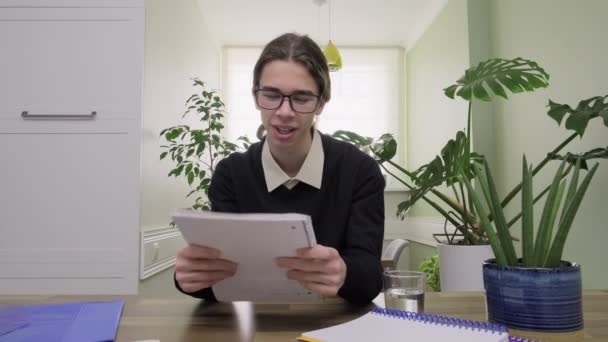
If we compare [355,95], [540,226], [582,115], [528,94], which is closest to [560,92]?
[528,94]

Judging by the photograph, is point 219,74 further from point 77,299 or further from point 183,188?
point 77,299

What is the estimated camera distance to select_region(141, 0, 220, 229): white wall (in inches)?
102

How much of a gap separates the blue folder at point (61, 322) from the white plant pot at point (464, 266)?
158cm

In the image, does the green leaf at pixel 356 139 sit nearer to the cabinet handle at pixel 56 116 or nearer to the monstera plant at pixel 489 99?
the monstera plant at pixel 489 99

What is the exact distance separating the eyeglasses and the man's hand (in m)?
0.48

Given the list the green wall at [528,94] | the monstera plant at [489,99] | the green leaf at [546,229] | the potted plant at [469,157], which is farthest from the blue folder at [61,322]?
the green wall at [528,94]

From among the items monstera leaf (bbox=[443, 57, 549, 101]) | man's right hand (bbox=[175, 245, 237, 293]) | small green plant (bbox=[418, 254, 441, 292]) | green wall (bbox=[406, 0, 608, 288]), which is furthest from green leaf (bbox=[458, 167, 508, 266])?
small green plant (bbox=[418, 254, 441, 292])

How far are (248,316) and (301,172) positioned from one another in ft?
1.67

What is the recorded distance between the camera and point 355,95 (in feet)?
16.7

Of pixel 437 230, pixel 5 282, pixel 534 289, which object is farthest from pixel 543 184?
pixel 5 282

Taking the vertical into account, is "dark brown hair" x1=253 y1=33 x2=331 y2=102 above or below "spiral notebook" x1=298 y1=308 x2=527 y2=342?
above

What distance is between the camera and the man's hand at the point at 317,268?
2.58ft

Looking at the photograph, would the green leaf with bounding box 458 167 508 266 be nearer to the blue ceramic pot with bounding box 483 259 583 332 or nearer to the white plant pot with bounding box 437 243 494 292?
the blue ceramic pot with bounding box 483 259 583 332

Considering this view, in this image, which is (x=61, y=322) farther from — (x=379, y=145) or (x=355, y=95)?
(x=355, y=95)
